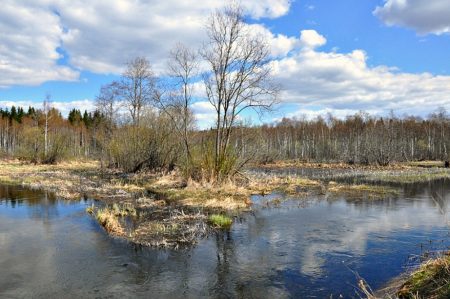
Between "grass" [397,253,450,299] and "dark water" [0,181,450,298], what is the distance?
115 cm

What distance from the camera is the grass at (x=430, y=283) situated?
612 centimetres

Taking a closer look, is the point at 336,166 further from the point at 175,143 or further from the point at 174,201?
the point at 174,201

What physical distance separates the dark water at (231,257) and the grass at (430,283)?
115 centimetres

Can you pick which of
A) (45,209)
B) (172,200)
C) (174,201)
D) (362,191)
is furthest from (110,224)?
(362,191)

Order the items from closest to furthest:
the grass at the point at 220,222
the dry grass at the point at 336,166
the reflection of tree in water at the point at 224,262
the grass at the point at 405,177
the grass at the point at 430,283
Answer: the grass at the point at 430,283
the reflection of tree in water at the point at 224,262
the grass at the point at 220,222
the grass at the point at 405,177
the dry grass at the point at 336,166

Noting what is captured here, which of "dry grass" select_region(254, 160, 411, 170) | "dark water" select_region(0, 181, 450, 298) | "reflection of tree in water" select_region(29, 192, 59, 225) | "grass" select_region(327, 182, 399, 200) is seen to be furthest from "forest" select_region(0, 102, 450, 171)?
"dark water" select_region(0, 181, 450, 298)

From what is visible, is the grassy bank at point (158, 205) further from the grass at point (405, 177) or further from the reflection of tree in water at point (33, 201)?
the grass at point (405, 177)

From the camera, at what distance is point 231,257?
10461 mm

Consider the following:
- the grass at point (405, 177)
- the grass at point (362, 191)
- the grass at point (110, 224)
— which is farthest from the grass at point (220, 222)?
the grass at point (405, 177)

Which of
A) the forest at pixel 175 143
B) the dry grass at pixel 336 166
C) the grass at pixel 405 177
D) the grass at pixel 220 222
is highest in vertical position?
the forest at pixel 175 143

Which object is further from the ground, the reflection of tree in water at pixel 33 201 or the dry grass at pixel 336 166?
the dry grass at pixel 336 166

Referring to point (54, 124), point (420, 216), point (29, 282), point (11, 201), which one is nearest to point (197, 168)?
point (11, 201)

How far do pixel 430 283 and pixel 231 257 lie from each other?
502 centimetres

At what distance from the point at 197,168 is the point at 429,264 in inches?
700
